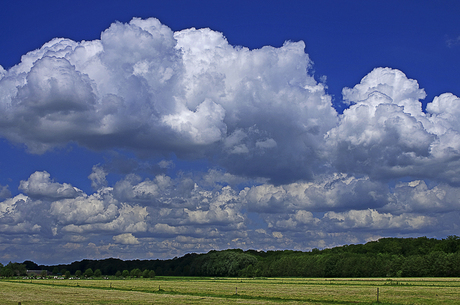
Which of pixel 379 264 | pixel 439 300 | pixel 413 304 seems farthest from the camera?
pixel 379 264

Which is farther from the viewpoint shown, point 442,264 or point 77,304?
point 442,264

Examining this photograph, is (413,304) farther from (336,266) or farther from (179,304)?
(336,266)

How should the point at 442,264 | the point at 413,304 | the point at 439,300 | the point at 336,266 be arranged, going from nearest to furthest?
the point at 413,304
the point at 439,300
the point at 442,264
the point at 336,266

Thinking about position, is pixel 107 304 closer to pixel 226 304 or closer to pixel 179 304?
pixel 179 304

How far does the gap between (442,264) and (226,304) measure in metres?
122

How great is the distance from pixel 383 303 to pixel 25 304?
4730 centimetres

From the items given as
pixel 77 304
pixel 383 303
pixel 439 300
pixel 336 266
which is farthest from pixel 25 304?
pixel 336 266

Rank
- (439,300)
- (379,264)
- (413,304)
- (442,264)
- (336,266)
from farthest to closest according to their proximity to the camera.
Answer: (336,266)
(379,264)
(442,264)
(439,300)
(413,304)

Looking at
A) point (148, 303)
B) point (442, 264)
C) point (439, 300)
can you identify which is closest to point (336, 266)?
point (442, 264)

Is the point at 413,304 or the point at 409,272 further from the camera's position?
the point at 409,272

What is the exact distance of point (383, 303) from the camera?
57844 mm

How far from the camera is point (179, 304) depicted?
57.6 metres

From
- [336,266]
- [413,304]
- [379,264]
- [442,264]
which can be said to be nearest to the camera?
[413,304]

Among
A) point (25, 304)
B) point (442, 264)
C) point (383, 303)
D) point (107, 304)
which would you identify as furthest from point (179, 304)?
point (442, 264)
